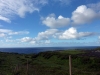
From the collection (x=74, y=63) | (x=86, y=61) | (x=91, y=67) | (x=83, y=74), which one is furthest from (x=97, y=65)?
(x=83, y=74)

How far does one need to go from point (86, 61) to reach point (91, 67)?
4.00m

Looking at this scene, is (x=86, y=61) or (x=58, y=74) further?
(x=86, y=61)

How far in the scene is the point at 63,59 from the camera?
4309cm

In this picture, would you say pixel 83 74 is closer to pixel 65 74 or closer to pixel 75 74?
pixel 75 74

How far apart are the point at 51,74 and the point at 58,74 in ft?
4.20

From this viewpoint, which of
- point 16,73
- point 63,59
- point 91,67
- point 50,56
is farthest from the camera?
point 50,56

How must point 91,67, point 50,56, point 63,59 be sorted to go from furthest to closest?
point 50,56 → point 63,59 → point 91,67

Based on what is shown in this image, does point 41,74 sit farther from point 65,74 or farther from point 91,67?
point 91,67

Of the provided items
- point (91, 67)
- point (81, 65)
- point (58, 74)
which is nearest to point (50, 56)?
point (81, 65)

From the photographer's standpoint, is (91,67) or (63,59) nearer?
(91,67)

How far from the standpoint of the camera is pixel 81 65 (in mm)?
36406

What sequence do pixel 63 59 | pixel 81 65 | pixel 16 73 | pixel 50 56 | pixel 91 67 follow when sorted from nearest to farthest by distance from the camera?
pixel 16 73 → pixel 91 67 → pixel 81 65 → pixel 63 59 → pixel 50 56

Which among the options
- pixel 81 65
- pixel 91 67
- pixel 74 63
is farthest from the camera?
pixel 74 63

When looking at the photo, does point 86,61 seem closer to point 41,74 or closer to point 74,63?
point 74,63
